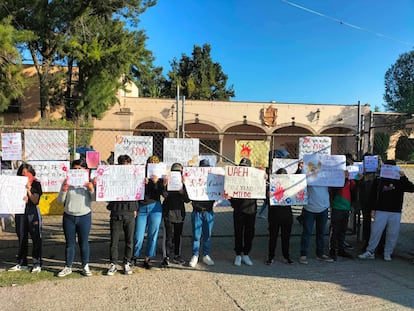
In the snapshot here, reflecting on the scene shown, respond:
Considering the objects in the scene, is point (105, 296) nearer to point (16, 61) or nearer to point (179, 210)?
point (179, 210)

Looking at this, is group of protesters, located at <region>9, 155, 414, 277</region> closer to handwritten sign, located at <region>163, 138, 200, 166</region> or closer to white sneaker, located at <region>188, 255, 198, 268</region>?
white sneaker, located at <region>188, 255, 198, 268</region>

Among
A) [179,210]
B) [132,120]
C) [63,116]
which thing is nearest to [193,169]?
[179,210]

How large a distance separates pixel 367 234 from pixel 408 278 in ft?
5.00

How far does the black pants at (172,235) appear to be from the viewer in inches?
229

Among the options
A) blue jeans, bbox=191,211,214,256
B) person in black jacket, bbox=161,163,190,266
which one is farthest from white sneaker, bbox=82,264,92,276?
blue jeans, bbox=191,211,214,256

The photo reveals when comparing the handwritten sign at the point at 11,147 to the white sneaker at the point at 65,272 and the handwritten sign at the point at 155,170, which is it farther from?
the handwritten sign at the point at 155,170

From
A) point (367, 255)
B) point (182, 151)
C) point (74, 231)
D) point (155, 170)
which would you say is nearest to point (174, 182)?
point (155, 170)

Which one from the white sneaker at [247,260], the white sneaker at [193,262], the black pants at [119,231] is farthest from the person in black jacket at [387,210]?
the black pants at [119,231]

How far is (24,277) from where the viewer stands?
5.13 metres

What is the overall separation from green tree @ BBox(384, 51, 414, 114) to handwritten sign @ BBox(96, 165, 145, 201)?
44467 mm

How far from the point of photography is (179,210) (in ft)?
19.1

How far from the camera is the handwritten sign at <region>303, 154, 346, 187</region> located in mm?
6306

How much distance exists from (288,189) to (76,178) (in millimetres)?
3469

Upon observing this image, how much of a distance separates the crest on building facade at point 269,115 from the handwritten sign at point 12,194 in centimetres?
2784
